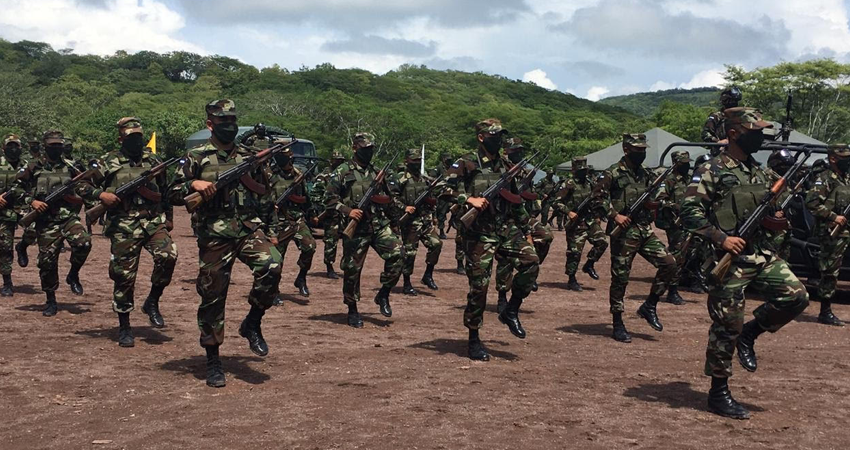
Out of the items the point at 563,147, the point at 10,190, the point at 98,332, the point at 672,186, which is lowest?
the point at 98,332

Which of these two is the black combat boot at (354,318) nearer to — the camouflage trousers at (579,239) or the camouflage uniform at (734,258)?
the camouflage uniform at (734,258)

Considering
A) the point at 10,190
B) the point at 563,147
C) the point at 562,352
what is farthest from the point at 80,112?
the point at 562,352

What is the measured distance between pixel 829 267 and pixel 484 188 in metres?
5.12

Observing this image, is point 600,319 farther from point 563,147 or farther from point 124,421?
point 563,147

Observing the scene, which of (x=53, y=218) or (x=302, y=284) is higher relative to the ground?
(x=53, y=218)

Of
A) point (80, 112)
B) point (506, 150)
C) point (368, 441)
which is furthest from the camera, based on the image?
point (80, 112)

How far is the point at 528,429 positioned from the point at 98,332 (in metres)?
5.36

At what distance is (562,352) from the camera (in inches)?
332

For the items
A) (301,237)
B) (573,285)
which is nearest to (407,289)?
(301,237)

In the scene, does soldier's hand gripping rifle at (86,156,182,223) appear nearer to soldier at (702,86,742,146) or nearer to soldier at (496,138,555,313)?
soldier at (496,138,555,313)

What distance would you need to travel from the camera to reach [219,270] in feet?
22.4

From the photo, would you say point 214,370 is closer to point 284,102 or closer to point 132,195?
point 132,195

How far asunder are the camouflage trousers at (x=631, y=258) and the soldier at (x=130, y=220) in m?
4.72

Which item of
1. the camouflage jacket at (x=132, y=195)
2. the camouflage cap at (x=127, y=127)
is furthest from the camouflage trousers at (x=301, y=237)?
the camouflage cap at (x=127, y=127)
